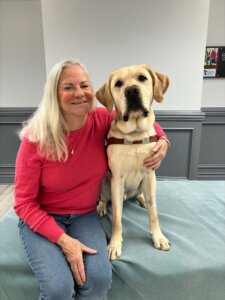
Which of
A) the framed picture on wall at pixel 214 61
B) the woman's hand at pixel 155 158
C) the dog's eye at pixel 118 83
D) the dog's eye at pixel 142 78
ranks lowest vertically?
the woman's hand at pixel 155 158

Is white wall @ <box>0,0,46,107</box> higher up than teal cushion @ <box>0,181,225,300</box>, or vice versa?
white wall @ <box>0,0,46,107</box>

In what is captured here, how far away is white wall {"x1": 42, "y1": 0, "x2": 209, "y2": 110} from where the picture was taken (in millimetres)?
2436

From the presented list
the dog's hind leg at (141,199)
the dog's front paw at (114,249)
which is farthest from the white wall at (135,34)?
the dog's front paw at (114,249)

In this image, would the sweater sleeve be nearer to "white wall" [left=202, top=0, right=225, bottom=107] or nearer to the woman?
the woman

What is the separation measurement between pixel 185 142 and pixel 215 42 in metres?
1.11

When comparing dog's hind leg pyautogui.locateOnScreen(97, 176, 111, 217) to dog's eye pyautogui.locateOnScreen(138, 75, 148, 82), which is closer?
dog's eye pyautogui.locateOnScreen(138, 75, 148, 82)

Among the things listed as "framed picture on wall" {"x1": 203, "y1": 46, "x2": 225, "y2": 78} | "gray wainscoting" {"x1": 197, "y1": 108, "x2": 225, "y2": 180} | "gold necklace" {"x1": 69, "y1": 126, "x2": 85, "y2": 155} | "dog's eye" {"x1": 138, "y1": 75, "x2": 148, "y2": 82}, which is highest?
"framed picture on wall" {"x1": 203, "y1": 46, "x2": 225, "y2": 78}

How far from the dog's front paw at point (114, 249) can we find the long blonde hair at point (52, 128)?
0.46m

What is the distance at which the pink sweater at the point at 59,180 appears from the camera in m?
1.20

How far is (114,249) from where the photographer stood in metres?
1.25

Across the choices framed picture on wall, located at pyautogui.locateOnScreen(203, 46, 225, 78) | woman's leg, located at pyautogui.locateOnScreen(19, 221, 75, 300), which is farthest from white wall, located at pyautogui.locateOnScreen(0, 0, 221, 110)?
woman's leg, located at pyautogui.locateOnScreen(19, 221, 75, 300)

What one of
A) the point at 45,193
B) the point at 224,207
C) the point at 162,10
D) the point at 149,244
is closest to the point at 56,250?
the point at 45,193

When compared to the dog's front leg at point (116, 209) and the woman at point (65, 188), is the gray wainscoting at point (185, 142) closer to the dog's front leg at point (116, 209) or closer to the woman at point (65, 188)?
the woman at point (65, 188)

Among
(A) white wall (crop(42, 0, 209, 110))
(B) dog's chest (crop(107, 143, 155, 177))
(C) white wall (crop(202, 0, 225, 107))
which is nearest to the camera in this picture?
(B) dog's chest (crop(107, 143, 155, 177))
